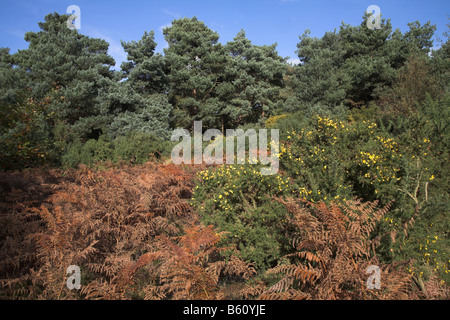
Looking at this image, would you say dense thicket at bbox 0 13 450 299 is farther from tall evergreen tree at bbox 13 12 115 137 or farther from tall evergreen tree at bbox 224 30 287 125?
A: tall evergreen tree at bbox 224 30 287 125

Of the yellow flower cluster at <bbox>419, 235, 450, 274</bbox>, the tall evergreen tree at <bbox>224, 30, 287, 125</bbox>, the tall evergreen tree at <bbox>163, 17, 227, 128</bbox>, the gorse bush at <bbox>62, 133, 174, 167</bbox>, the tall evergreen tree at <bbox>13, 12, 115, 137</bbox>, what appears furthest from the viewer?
the tall evergreen tree at <bbox>224, 30, 287, 125</bbox>

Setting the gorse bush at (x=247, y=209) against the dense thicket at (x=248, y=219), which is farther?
the gorse bush at (x=247, y=209)

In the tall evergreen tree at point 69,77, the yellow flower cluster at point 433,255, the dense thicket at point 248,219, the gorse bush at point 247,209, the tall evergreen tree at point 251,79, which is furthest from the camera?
the tall evergreen tree at point 251,79

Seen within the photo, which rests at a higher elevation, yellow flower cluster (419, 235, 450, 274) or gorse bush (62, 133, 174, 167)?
gorse bush (62, 133, 174, 167)

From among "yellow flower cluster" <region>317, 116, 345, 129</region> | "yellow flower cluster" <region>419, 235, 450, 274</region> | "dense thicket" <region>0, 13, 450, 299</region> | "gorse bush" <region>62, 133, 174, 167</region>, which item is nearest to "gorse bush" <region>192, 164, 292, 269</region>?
"dense thicket" <region>0, 13, 450, 299</region>

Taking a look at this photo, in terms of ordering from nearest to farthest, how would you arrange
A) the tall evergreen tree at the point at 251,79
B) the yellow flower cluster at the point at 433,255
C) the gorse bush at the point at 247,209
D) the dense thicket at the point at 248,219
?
the dense thicket at the point at 248,219
the yellow flower cluster at the point at 433,255
the gorse bush at the point at 247,209
the tall evergreen tree at the point at 251,79

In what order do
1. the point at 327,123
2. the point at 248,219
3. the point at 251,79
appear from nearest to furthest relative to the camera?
the point at 248,219, the point at 327,123, the point at 251,79

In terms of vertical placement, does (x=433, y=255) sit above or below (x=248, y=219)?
below

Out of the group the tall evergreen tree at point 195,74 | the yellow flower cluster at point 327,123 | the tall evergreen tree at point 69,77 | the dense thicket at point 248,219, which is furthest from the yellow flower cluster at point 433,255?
the tall evergreen tree at point 195,74

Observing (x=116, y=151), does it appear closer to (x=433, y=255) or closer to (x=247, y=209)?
(x=247, y=209)

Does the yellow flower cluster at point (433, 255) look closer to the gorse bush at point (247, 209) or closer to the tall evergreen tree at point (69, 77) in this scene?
the gorse bush at point (247, 209)

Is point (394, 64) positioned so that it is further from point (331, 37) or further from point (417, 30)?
point (331, 37)

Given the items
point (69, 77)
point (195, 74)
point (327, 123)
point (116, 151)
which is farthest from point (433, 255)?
point (195, 74)

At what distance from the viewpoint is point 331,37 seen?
2686 cm
